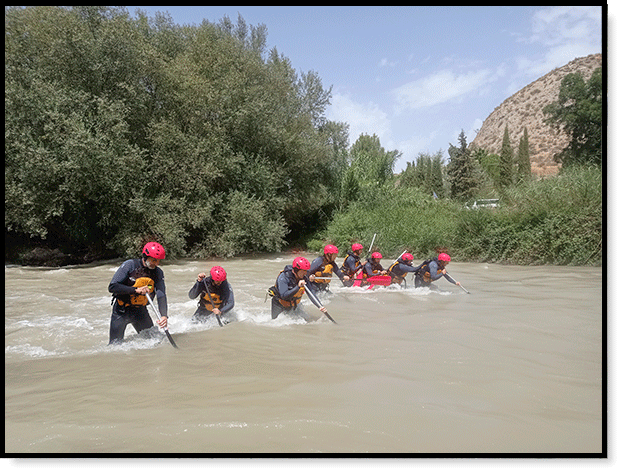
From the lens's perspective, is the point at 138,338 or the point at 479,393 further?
the point at 138,338

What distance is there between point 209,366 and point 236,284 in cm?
875

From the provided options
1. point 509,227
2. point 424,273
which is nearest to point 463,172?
point 509,227

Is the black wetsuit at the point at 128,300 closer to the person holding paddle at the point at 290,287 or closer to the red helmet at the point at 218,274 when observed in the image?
the red helmet at the point at 218,274

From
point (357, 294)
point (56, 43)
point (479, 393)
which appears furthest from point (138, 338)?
point (56, 43)

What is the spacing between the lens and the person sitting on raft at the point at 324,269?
9016 mm

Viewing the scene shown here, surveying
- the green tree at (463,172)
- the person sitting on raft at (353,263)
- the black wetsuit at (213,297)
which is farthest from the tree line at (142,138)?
the green tree at (463,172)

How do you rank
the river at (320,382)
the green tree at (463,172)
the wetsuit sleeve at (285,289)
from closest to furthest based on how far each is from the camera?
the river at (320,382), the wetsuit sleeve at (285,289), the green tree at (463,172)

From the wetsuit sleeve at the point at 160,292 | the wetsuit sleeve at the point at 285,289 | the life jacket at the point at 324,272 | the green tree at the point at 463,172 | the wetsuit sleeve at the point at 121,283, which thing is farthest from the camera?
the green tree at the point at 463,172

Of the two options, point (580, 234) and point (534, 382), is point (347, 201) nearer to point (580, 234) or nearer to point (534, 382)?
point (580, 234)

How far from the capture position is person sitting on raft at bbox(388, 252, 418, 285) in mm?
10938

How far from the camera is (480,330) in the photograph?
668 cm

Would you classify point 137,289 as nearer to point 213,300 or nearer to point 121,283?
point 121,283

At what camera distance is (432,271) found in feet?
34.6

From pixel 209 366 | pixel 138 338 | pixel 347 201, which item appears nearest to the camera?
pixel 209 366
